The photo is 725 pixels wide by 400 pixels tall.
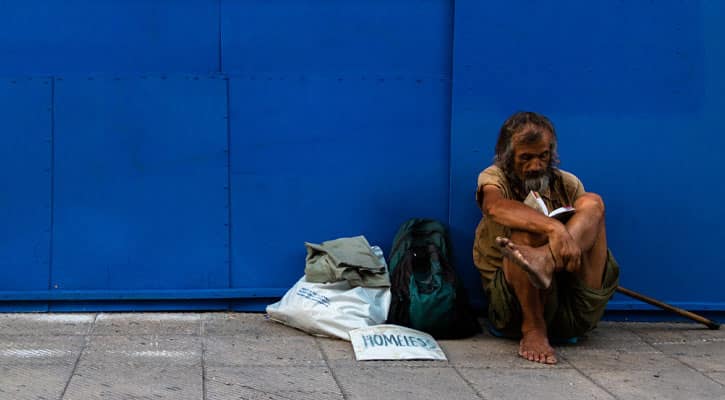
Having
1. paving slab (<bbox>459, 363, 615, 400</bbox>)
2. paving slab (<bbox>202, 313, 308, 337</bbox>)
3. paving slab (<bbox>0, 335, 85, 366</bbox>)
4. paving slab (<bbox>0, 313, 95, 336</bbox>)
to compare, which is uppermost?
paving slab (<bbox>0, 313, 95, 336</bbox>)

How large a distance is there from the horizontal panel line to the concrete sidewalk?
0.10 metres

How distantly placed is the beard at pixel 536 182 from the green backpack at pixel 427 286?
23.6 inches

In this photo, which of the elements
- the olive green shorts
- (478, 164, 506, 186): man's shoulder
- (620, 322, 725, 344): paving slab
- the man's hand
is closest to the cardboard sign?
the olive green shorts

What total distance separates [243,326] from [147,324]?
51 centimetres

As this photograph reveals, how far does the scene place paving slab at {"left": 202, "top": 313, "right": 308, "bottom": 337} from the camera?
4762mm

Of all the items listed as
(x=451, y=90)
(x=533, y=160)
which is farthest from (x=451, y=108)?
(x=533, y=160)

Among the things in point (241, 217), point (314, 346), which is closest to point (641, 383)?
point (314, 346)

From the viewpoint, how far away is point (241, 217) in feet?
16.6

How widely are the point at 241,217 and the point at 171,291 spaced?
0.56 meters

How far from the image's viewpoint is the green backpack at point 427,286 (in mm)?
4656

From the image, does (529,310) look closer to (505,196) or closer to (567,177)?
(505,196)

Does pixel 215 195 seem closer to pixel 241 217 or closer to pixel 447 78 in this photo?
pixel 241 217

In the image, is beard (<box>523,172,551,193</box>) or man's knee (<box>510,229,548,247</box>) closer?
man's knee (<box>510,229,548,247</box>)

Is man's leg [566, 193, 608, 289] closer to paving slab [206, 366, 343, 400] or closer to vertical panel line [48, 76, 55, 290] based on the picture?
paving slab [206, 366, 343, 400]
